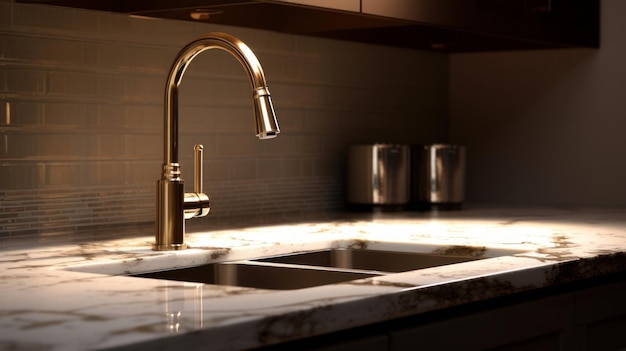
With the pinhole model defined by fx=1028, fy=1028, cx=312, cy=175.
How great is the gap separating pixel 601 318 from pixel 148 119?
1075 mm

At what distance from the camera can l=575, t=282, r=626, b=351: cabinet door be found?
1765 millimetres

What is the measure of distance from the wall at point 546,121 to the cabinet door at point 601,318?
113 centimetres

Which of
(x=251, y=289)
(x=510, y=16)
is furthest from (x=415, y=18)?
(x=251, y=289)

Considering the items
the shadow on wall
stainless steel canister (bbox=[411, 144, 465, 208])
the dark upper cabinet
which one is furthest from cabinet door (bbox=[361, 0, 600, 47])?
stainless steel canister (bbox=[411, 144, 465, 208])

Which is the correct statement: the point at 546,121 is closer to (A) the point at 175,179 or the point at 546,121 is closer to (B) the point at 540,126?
(B) the point at 540,126

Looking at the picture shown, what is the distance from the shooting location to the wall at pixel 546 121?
116 inches

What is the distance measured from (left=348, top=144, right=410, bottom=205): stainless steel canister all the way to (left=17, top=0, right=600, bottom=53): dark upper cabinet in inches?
12.5

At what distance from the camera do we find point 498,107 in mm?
3193

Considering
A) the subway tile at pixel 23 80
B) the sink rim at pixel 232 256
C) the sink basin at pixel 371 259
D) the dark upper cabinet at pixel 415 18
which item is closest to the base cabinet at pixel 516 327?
the sink rim at pixel 232 256

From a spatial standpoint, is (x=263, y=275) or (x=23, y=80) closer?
(x=263, y=275)

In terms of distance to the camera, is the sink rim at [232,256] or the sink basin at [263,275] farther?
the sink basin at [263,275]

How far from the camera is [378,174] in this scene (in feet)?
8.96

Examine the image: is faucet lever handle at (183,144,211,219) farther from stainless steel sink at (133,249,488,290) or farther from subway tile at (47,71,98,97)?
subway tile at (47,71,98,97)

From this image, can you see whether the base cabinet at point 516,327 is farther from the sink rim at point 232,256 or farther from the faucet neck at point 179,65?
the faucet neck at point 179,65
